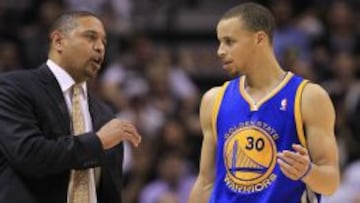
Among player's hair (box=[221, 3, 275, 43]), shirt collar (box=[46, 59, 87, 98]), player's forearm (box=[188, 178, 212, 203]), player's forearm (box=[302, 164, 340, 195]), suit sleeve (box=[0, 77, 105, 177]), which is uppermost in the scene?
player's hair (box=[221, 3, 275, 43])

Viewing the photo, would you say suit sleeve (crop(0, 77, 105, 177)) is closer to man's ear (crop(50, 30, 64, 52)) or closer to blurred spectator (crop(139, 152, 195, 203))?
man's ear (crop(50, 30, 64, 52))

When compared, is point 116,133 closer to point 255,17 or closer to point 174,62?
point 255,17

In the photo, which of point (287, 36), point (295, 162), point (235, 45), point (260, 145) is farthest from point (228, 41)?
point (287, 36)

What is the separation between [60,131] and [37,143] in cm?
25

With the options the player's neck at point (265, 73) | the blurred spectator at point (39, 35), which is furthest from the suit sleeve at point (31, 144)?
the blurred spectator at point (39, 35)

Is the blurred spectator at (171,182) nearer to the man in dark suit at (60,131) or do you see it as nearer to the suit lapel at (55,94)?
the man in dark suit at (60,131)

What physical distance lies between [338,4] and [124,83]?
2885 mm

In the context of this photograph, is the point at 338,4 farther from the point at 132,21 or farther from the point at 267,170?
the point at 267,170

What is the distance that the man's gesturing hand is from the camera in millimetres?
5234

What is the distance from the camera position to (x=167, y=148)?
978 cm

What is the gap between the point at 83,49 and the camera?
546 cm

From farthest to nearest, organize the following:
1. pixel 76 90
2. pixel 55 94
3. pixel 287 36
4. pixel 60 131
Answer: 1. pixel 287 36
2. pixel 76 90
3. pixel 55 94
4. pixel 60 131

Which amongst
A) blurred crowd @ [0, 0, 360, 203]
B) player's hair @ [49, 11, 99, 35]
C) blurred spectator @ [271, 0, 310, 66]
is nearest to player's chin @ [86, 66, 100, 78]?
player's hair @ [49, 11, 99, 35]

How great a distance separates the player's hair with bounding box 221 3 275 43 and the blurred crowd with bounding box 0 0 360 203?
401cm
